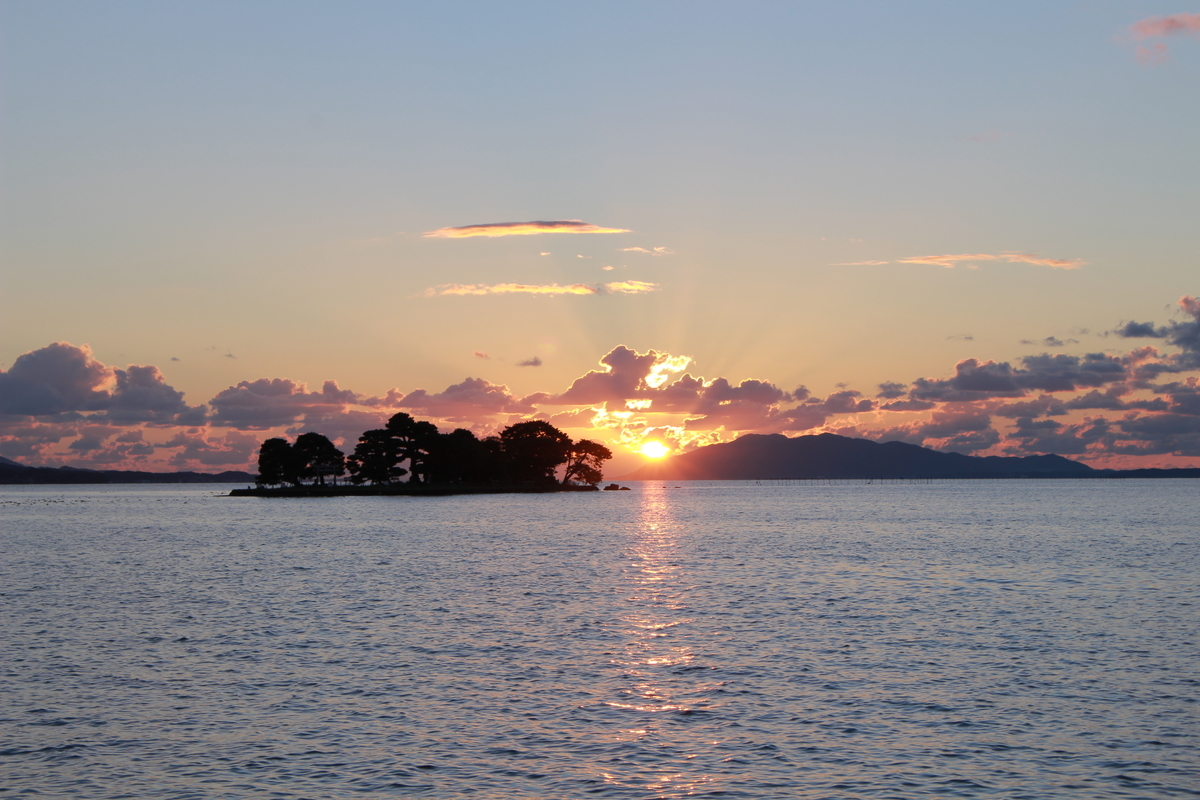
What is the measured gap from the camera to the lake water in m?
21.2

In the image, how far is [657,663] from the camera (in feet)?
109

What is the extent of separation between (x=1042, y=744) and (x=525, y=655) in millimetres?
17608

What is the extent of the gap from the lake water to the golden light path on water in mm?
154

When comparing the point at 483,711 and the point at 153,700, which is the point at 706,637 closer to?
the point at 483,711

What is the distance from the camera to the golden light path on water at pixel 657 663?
20906mm

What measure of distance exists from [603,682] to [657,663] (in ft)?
12.2

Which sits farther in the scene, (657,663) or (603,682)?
(657,663)

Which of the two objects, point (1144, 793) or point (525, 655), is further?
point (525, 655)

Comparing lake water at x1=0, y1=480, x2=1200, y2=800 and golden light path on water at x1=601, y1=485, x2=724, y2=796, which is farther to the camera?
lake water at x1=0, y1=480, x2=1200, y2=800

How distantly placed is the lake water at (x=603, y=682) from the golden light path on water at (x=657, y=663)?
154 mm

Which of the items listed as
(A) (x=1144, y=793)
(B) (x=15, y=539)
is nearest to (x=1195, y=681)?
(A) (x=1144, y=793)

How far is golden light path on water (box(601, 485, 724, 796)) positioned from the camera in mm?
20906

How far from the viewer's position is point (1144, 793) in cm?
1980

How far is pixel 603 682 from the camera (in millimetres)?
29953
